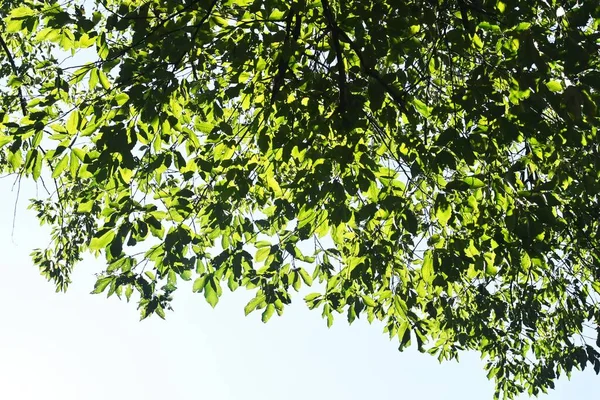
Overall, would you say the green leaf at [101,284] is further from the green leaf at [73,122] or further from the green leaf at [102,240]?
the green leaf at [73,122]

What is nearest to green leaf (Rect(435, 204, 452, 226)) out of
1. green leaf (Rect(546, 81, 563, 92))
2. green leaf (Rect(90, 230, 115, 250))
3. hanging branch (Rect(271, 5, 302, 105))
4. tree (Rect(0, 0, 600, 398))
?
tree (Rect(0, 0, 600, 398))

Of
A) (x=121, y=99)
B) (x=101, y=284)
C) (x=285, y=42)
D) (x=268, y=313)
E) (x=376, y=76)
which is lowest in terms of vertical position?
(x=268, y=313)

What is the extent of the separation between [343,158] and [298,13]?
3.88 feet

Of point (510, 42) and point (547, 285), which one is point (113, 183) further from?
point (547, 285)

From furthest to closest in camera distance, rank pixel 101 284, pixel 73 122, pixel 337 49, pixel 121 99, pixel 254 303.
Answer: pixel 254 303
pixel 101 284
pixel 337 49
pixel 121 99
pixel 73 122

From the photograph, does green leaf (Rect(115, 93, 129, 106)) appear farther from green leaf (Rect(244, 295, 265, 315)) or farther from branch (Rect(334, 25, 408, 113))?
green leaf (Rect(244, 295, 265, 315))

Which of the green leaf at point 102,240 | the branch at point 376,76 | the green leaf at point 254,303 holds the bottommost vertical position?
the green leaf at point 254,303

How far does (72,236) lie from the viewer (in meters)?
8.94

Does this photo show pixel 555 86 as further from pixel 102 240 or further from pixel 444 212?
pixel 102 240

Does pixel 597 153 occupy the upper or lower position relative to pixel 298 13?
lower

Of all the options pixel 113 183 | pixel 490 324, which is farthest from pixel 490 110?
pixel 490 324

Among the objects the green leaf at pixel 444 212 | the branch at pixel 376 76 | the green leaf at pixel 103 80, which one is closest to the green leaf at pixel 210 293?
the green leaf at pixel 103 80

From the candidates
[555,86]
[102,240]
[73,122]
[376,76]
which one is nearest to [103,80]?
[73,122]

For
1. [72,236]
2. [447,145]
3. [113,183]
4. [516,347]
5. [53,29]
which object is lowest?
[516,347]
